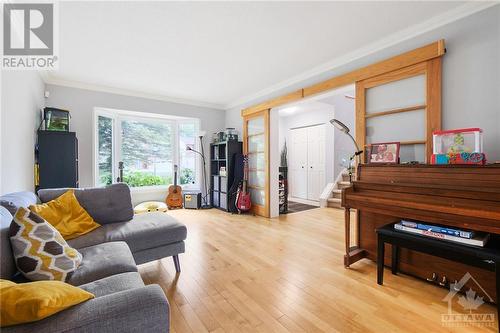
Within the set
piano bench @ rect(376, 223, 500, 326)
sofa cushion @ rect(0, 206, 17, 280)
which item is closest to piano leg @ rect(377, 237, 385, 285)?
piano bench @ rect(376, 223, 500, 326)

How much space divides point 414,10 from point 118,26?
293 centimetres

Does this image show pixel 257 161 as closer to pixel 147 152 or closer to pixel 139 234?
pixel 147 152

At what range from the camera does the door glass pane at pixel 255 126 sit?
4570mm

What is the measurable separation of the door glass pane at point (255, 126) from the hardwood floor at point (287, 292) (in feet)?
7.69

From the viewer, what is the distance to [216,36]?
2496mm

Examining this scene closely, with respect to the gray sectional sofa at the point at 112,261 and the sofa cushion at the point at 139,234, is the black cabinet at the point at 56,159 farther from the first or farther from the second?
the sofa cushion at the point at 139,234

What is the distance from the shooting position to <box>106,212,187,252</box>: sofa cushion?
6.46ft

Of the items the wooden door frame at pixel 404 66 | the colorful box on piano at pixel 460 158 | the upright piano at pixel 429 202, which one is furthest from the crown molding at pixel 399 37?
the upright piano at pixel 429 202

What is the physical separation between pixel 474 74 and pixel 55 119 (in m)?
5.01

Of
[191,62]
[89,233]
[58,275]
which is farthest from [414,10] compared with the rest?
[89,233]

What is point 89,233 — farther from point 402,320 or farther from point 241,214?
point 241,214

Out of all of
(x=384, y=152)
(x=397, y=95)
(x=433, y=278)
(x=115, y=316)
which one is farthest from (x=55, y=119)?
(x=433, y=278)

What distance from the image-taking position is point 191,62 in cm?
317

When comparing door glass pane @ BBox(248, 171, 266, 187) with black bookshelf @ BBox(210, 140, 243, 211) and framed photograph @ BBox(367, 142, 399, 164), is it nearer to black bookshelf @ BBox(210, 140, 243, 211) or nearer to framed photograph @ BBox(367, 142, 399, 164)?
black bookshelf @ BBox(210, 140, 243, 211)
